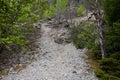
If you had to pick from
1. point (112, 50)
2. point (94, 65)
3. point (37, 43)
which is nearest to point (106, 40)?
point (112, 50)

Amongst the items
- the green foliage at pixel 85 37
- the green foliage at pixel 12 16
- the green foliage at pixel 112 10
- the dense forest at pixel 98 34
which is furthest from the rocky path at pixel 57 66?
the green foliage at pixel 112 10

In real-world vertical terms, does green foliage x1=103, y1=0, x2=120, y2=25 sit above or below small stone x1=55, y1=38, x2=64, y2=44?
above

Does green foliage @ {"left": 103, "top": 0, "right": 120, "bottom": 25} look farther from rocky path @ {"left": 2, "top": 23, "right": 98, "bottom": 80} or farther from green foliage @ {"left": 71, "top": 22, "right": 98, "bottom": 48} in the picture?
rocky path @ {"left": 2, "top": 23, "right": 98, "bottom": 80}

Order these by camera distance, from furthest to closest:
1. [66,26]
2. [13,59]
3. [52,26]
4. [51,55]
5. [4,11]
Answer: [52,26] → [66,26] → [51,55] → [13,59] → [4,11]

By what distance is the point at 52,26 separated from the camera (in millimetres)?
43594

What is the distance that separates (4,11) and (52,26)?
24201 mm

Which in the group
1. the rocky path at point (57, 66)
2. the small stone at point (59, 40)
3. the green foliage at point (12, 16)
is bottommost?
the rocky path at point (57, 66)

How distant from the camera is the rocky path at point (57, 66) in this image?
19.5 m

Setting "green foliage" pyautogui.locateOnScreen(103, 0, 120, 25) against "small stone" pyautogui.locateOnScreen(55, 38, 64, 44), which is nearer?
"green foliage" pyautogui.locateOnScreen(103, 0, 120, 25)

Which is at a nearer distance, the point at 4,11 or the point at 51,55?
the point at 4,11

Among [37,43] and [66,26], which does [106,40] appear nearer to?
[37,43]

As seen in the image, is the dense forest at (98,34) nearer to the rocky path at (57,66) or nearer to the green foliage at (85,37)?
the green foliage at (85,37)

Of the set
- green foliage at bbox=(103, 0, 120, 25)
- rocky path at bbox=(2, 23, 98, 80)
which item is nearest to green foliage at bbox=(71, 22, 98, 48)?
rocky path at bbox=(2, 23, 98, 80)

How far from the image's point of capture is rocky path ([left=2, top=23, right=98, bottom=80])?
19500 mm
